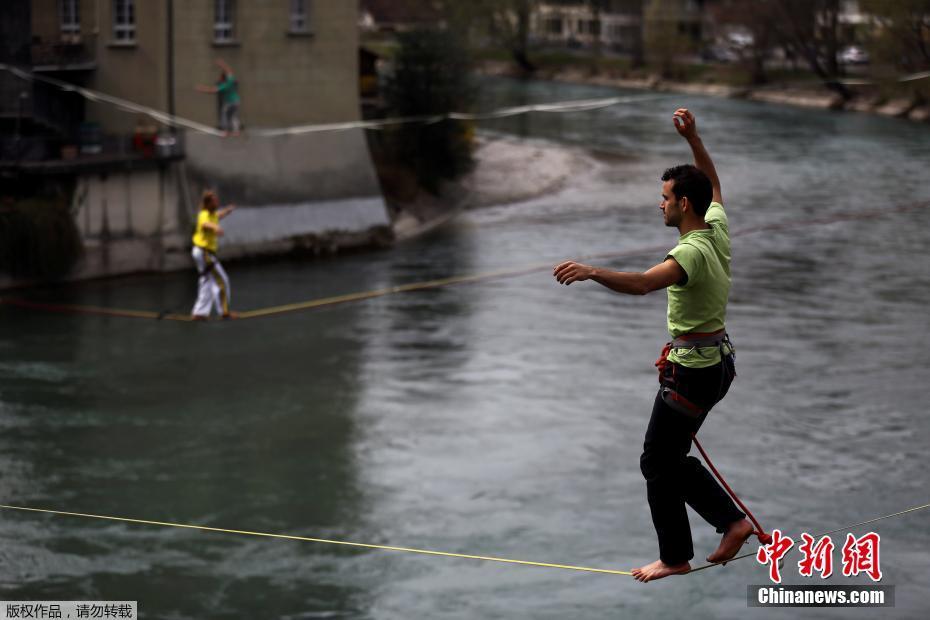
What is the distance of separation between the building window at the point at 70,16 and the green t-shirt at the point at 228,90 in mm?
4648

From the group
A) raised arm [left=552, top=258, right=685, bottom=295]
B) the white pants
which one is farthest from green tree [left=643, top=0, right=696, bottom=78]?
raised arm [left=552, top=258, right=685, bottom=295]

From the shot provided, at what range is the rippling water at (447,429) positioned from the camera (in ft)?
82.7

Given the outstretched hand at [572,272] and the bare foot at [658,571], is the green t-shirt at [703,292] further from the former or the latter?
the bare foot at [658,571]

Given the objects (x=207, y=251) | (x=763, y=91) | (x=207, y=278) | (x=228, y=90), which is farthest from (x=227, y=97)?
(x=763, y=91)

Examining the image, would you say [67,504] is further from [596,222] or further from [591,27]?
[591,27]

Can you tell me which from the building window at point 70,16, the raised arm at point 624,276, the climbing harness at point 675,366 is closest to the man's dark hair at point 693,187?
the raised arm at point 624,276

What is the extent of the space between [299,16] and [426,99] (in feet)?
27.3

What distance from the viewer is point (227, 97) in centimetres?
4172

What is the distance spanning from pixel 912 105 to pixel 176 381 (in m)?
48.5

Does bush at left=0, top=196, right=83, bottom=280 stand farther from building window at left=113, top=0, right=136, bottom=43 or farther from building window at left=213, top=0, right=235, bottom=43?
building window at left=213, top=0, right=235, bottom=43

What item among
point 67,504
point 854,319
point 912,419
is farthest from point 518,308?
point 67,504

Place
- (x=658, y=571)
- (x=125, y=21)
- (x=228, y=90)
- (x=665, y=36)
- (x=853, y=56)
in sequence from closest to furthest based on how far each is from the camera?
1. (x=658, y=571)
2. (x=228, y=90)
3. (x=125, y=21)
4. (x=853, y=56)
5. (x=665, y=36)

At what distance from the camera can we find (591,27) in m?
128

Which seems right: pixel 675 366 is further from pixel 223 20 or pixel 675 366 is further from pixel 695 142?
pixel 223 20
